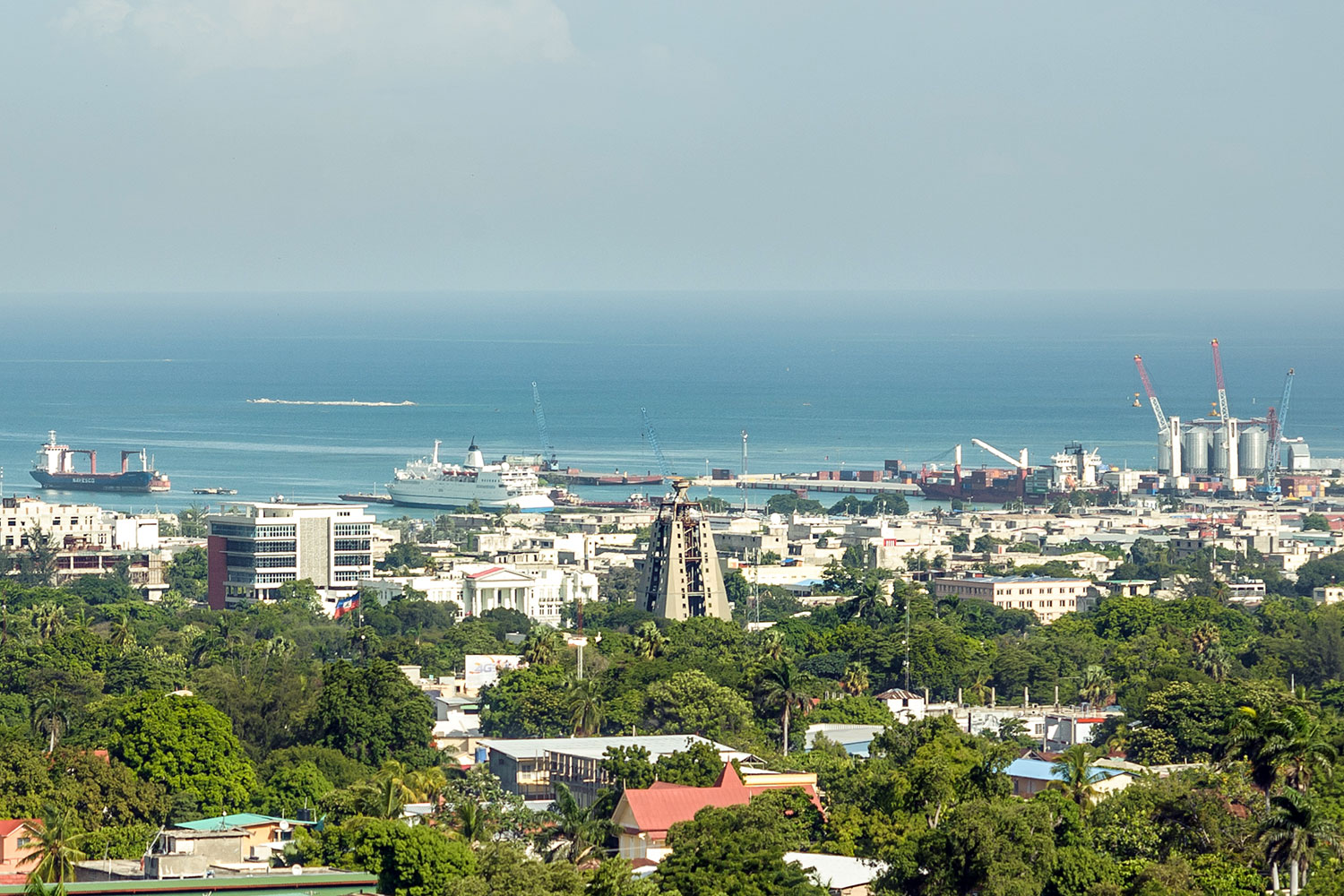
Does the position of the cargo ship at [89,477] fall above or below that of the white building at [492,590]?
above

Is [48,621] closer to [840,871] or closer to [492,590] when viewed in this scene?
[492,590]

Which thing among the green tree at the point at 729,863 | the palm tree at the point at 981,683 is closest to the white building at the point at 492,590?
the palm tree at the point at 981,683

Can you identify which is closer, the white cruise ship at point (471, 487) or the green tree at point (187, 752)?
the green tree at point (187, 752)

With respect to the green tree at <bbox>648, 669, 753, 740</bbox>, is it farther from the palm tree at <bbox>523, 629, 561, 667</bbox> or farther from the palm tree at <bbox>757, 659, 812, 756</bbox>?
the palm tree at <bbox>523, 629, 561, 667</bbox>

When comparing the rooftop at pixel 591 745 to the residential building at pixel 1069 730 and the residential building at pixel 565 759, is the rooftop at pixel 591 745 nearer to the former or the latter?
the residential building at pixel 565 759

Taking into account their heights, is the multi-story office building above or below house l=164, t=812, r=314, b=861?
above

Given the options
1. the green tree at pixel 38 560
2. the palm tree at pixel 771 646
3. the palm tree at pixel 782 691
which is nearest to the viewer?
the palm tree at pixel 782 691

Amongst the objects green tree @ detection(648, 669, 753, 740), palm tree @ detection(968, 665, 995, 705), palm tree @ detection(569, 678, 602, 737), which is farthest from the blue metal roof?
palm tree @ detection(968, 665, 995, 705)

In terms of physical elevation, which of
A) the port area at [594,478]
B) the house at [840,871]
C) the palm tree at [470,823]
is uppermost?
the port area at [594,478]
